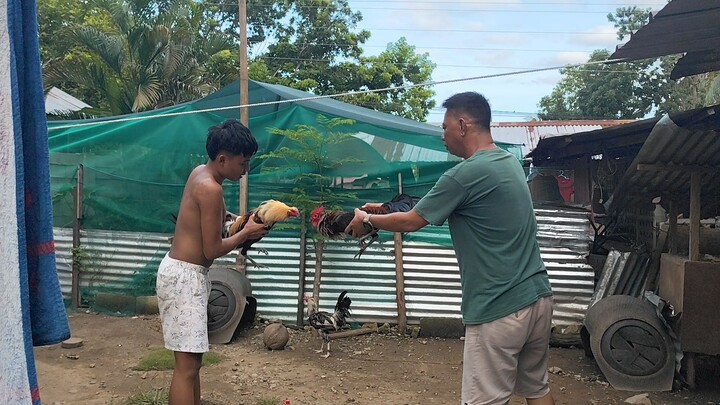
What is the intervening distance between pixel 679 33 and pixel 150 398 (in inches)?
187

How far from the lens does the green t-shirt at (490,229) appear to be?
2816 millimetres

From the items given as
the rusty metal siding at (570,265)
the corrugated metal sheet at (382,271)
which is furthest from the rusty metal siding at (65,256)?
the rusty metal siding at (570,265)

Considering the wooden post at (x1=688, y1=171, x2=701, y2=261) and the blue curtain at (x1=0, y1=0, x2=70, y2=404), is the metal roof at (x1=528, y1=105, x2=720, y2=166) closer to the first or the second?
the wooden post at (x1=688, y1=171, x2=701, y2=261)

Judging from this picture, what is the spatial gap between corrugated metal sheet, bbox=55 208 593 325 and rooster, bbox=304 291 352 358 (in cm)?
44

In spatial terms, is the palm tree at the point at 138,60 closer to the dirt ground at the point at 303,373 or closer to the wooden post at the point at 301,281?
the dirt ground at the point at 303,373

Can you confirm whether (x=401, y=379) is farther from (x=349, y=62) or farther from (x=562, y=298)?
(x=349, y=62)

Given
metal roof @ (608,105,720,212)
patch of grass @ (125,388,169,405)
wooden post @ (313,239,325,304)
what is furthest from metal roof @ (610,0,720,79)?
patch of grass @ (125,388,169,405)

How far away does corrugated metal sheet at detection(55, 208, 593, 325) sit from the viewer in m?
7.27

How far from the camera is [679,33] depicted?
4.21 m

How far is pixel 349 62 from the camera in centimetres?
2016

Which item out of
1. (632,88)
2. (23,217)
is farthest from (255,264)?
(632,88)

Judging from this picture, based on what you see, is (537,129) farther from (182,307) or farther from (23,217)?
(23,217)

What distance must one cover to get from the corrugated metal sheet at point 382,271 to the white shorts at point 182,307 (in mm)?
4191

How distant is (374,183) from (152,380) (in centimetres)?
338
